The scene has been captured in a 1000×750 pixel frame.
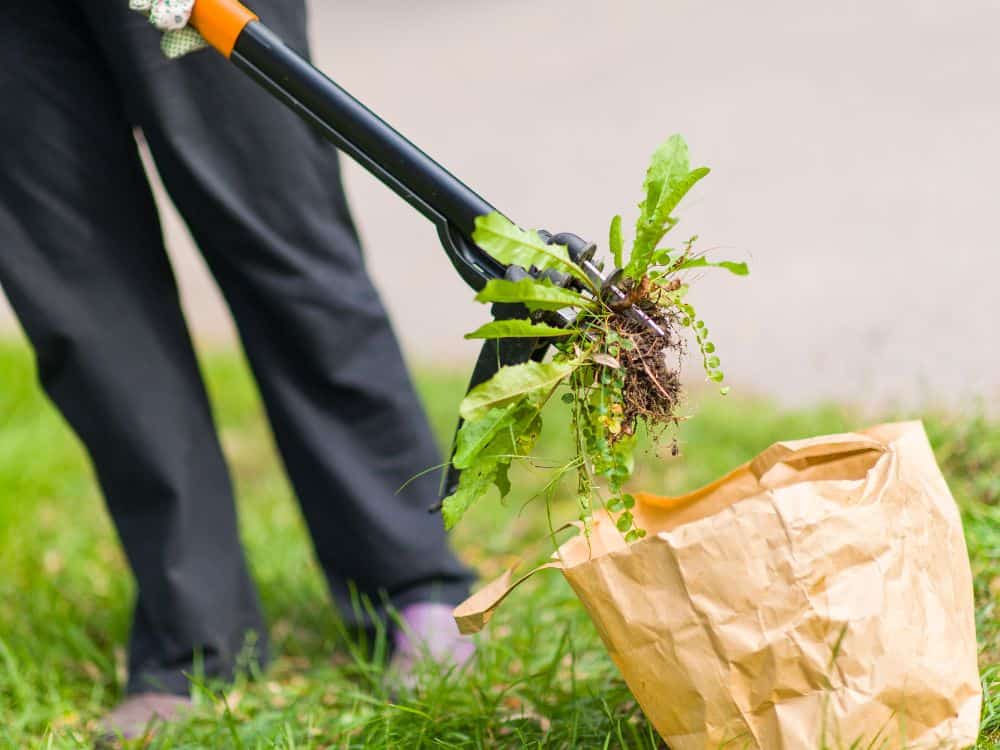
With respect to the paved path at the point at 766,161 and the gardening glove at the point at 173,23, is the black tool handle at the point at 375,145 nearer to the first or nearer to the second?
the gardening glove at the point at 173,23

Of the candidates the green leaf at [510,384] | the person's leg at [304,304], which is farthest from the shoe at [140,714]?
the green leaf at [510,384]

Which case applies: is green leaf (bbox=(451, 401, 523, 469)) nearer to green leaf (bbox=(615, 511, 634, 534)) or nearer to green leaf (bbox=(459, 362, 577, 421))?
green leaf (bbox=(459, 362, 577, 421))

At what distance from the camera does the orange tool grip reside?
122cm

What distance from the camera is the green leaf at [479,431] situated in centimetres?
106

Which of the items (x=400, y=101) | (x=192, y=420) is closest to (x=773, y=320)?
(x=192, y=420)

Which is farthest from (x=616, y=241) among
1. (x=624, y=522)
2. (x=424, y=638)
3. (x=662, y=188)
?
(x=424, y=638)

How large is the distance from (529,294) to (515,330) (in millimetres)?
48

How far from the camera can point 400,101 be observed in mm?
5500

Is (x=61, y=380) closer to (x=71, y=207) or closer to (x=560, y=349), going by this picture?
(x=71, y=207)

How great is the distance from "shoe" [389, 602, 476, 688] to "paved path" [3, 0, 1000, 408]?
1007 mm

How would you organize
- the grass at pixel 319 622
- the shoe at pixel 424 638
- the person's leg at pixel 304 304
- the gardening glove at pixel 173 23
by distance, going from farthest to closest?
the shoe at pixel 424 638 → the person's leg at pixel 304 304 → the grass at pixel 319 622 → the gardening glove at pixel 173 23

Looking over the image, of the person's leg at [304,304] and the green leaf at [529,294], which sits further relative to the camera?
the person's leg at [304,304]

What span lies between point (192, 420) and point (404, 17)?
19.8 ft

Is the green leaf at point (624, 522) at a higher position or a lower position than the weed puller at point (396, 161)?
lower
